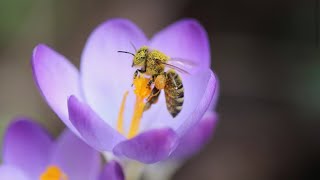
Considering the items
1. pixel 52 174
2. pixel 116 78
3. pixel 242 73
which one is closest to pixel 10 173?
pixel 52 174

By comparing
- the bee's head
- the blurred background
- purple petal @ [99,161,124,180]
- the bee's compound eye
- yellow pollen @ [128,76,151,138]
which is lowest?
the blurred background

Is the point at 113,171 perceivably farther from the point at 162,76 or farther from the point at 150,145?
the point at 162,76

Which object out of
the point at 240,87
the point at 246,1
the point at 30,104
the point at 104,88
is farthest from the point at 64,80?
the point at 246,1

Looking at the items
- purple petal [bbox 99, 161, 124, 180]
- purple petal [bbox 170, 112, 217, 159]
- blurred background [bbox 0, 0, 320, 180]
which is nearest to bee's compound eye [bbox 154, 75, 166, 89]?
purple petal [bbox 170, 112, 217, 159]

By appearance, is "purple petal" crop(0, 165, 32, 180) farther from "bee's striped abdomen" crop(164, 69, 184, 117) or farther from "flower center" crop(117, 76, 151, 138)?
"bee's striped abdomen" crop(164, 69, 184, 117)

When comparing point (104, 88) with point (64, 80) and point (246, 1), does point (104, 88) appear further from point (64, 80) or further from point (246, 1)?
point (246, 1)

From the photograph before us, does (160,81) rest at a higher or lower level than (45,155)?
higher

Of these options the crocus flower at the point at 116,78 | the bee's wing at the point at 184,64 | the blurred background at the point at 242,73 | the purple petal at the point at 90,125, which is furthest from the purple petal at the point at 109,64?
the blurred background at the point at 242,73
